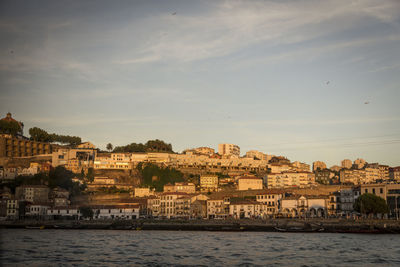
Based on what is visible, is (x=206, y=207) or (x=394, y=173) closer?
Answer: (x=206, y=207)

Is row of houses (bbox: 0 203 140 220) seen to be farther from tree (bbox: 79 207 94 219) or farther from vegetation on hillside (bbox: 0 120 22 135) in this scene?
vegetation on hillside (bbox: 0 120 22 135)

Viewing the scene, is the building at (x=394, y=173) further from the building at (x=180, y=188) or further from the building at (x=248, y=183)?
the building at (x=180, y=188)

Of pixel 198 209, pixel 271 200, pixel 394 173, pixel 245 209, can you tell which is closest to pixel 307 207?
pixel 271 200

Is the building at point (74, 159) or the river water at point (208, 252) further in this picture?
the building at point (74, 159)

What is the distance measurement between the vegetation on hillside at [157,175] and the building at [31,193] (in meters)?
28.4

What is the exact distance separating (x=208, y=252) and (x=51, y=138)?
10927 centimetres

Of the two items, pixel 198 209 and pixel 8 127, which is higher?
pixel 8 127

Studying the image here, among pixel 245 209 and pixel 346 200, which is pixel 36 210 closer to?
pixel 245 209

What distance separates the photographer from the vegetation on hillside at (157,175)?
116688 mm

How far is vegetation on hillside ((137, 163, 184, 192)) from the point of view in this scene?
4594 inches

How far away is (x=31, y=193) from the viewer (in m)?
92.1

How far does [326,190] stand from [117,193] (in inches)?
1815

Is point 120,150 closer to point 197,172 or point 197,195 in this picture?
point 197,172

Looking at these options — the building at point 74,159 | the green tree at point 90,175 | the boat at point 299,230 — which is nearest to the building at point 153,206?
the green tree at point 90,175
